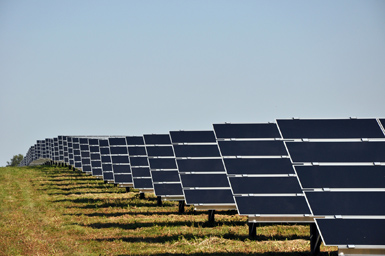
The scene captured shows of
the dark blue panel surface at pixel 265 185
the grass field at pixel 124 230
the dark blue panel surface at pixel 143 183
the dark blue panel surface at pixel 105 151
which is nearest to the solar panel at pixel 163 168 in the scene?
the grass field at pixel 124 230

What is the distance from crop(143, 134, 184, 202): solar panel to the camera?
28312 millimetres

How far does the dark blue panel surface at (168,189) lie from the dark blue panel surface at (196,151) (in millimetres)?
2712

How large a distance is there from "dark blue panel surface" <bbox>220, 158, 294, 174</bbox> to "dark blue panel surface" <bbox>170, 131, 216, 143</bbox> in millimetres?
6679

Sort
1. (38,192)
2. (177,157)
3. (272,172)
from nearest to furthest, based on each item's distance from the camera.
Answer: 1. (272,172)
2. (177,157)
3. (38,192)

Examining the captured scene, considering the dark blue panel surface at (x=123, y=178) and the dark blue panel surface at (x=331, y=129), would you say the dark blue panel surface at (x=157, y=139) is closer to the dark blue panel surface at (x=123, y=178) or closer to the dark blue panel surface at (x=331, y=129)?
the dark blue panel surface at (x=123, y=178)

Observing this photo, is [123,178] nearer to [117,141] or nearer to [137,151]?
[137,151]

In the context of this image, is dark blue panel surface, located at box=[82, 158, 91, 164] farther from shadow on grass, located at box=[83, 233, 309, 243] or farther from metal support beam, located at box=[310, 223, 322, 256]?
metal support beam, located at box=[310, 223, 322, 256]

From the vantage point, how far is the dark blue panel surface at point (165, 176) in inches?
1137

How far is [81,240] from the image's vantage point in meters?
21.5

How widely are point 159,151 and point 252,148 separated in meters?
11.0

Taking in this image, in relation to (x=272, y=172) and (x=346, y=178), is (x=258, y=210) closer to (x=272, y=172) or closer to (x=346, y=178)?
(x=272, y=172)

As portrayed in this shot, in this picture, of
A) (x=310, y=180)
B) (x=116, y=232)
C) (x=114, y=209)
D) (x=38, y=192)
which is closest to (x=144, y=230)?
(x=116, y=232)

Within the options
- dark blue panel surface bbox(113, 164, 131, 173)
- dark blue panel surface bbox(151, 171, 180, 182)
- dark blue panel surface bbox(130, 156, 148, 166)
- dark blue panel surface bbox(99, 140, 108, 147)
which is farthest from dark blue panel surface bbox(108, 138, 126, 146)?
dark blue panel surface bbox(151, 171, 180, 182)

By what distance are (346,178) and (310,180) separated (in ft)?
2.77
